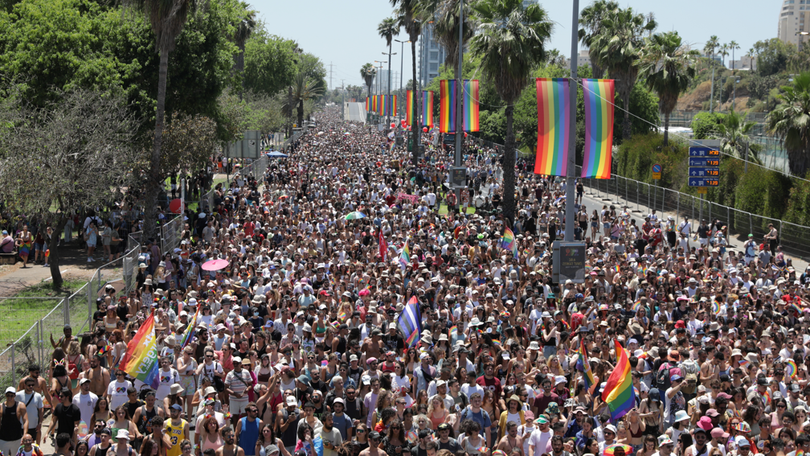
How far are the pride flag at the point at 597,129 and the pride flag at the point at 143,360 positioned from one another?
362 inches

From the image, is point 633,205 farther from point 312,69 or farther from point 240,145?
point 312,69

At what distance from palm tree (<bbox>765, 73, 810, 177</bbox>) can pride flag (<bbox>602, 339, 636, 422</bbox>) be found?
21369mm

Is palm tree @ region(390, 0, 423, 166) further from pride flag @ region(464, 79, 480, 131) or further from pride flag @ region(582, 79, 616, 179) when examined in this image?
pride flag @ region(582, 79, 616, 179)

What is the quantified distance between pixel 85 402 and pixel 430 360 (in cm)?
407

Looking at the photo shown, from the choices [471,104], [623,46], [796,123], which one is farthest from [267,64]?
[796,123]

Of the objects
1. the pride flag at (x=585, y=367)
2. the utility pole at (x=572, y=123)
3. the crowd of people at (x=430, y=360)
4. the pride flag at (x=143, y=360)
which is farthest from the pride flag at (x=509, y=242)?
the pride flag at (x=143, y=360)

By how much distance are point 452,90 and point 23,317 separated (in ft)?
67.3

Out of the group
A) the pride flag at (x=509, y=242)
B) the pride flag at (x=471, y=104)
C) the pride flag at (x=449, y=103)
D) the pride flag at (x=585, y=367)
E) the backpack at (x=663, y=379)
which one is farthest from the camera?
the pride flag at (x=449, y=103)

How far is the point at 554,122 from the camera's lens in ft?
55.4

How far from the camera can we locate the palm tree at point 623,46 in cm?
4488

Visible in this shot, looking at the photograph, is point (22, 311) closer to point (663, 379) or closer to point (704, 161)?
point (663, 379)

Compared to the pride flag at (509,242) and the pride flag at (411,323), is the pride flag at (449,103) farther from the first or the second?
the pride flag at (411,323)

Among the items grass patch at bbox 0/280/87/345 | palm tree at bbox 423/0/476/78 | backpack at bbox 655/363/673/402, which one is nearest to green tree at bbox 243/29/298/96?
palm tree at bbox 423/0/476/78

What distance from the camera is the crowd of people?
27.7 ft
